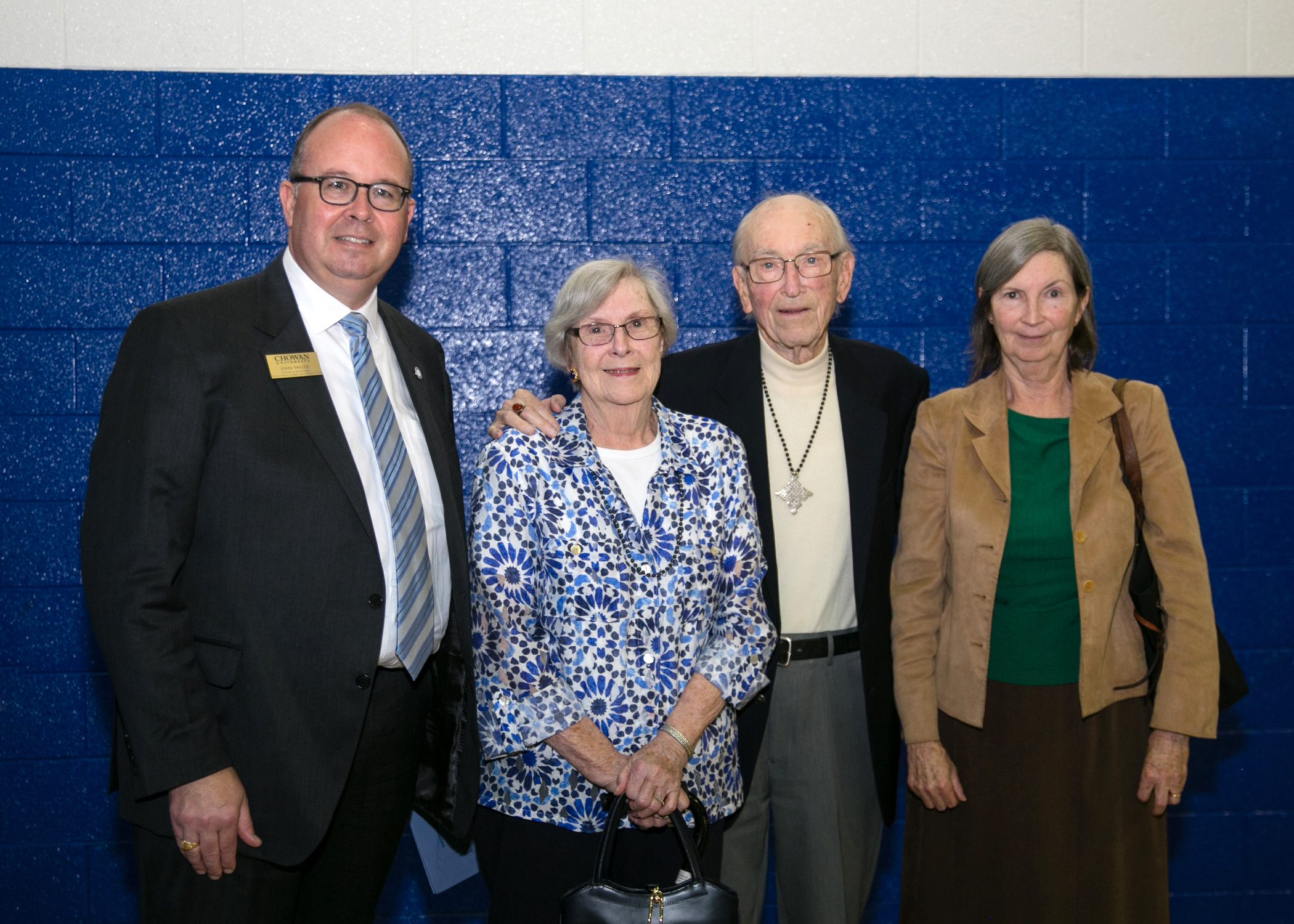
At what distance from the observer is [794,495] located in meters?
2.47

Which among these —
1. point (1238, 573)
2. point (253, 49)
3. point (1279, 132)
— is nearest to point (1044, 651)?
point (1238, 573)

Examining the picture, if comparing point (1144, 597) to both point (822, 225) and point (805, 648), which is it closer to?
point (805, 648)

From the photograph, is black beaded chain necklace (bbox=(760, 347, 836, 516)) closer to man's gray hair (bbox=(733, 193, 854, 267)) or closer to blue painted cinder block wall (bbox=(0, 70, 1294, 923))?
man's gray hair (bbox=(733, 193, 854, 267))

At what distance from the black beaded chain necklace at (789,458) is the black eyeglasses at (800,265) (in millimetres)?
229

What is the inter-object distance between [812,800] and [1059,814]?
1.77 ft

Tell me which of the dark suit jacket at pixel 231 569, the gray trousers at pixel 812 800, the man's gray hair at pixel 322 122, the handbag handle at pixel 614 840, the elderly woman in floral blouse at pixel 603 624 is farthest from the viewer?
the gray trousers at pixel 812 800

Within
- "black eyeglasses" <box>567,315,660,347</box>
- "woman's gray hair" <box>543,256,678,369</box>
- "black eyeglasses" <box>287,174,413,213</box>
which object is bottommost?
"black eyeglasses" <box>567,315,660,347</box>

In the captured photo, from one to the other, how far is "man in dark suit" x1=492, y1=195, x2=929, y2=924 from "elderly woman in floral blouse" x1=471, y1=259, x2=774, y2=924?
26 centimetres

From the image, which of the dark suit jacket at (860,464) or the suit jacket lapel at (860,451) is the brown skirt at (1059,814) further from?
the suit jacket lapel at (860,451)

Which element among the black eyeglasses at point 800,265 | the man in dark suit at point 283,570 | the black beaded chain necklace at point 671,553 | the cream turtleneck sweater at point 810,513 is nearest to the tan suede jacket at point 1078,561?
the cream turtleneck sweater at point 810,513

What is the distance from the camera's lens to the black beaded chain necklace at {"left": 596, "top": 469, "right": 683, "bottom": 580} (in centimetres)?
205

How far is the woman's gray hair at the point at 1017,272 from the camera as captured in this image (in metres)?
2.41

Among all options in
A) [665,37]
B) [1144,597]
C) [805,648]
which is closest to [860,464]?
[805,648]

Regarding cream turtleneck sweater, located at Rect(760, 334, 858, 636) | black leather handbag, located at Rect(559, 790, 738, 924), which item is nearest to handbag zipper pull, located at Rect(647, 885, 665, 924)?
black leather handbag, located at Rect(559, 790, 738, 924)
